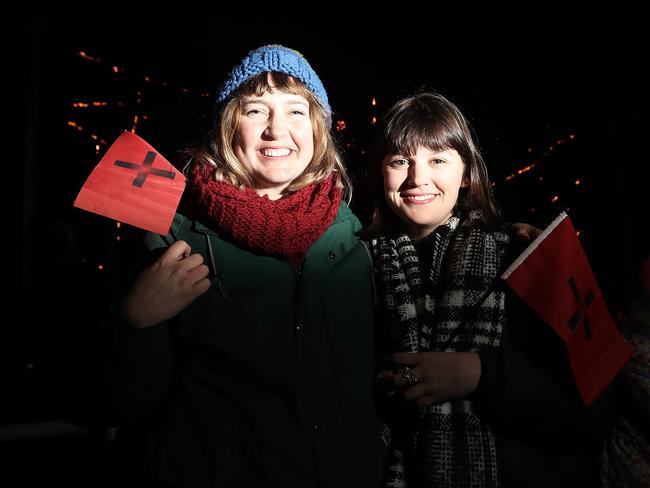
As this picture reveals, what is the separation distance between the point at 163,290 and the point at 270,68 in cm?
75

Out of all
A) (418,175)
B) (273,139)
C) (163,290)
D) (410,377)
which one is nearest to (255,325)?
(163,290)

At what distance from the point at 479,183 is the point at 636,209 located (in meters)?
1.49

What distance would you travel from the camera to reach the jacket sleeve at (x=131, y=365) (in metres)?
1.31

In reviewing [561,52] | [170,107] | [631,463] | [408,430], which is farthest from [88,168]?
[631,463]

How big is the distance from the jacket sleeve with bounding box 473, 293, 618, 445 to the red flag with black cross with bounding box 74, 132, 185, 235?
92 centimetres

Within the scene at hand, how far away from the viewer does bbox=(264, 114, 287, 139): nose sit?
1.51 meters

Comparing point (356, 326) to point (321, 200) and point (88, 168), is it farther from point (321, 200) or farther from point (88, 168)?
point (88, 168)

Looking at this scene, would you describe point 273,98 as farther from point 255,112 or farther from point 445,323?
point 445,323

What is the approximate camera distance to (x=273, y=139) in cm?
151

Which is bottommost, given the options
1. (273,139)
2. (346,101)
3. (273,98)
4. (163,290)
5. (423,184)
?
(163,290)

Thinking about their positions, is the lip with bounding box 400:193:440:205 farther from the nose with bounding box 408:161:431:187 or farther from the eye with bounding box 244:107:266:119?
the eye with bounding box 244:107:266:119

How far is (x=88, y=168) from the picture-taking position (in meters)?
2.90

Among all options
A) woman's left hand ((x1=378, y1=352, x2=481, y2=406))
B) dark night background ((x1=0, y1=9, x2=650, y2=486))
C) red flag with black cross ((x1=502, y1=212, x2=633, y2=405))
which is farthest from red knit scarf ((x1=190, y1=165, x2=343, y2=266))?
dark night background ((x1=0, y1=9, x2=650, y2=486))

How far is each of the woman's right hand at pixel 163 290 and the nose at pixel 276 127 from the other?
1.44 feet
